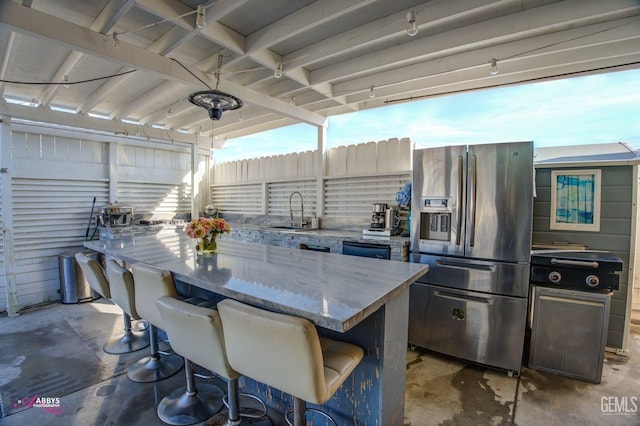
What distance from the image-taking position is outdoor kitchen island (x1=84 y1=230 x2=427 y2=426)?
48.1 inches

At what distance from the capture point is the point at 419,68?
2918 mm

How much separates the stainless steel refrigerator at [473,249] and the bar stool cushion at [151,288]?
6.95 ft

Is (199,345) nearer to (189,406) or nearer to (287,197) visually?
(189,406)

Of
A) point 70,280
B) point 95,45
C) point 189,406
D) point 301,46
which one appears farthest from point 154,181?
point 189,406

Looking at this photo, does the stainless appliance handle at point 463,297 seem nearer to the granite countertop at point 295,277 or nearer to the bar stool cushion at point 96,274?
the granite countertop at point 295,277

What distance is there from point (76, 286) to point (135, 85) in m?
2.85

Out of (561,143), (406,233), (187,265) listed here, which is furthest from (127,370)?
(561,143)

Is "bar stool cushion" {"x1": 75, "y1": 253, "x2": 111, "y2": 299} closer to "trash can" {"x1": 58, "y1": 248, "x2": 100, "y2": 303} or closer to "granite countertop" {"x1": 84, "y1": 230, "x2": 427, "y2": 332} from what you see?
"granite countertop" {"x1": 84, "y1": 230, "x2": 427, "y2": 332}

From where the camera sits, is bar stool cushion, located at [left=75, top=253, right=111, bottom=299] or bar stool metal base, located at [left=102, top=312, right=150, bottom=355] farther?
bar stool metal base, located at [left=102, top=312, right=150, bottom=355]

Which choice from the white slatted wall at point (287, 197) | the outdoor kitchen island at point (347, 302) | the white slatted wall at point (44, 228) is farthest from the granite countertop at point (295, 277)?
the white slatted wall at point (44, 228)

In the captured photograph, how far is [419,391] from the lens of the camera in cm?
217

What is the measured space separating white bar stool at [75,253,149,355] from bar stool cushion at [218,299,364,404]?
131 cm

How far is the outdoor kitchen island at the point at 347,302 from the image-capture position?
4.01 ft

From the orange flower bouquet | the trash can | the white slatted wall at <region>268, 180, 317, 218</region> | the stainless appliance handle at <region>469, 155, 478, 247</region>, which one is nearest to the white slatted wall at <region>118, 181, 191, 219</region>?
the trash can
